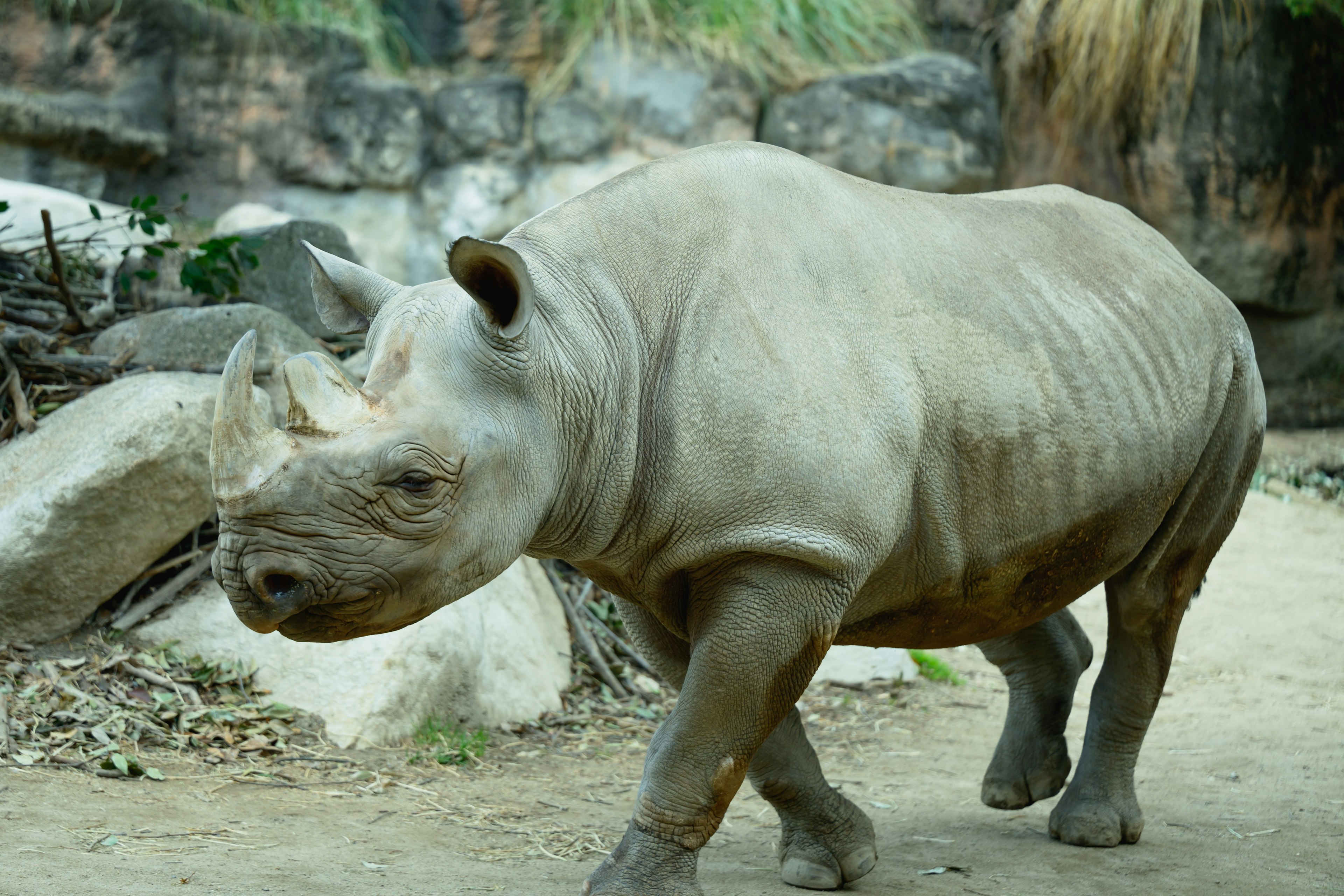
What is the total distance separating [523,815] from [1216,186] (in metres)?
9.43

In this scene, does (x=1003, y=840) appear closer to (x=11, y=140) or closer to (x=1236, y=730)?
(x=1236, y=730)

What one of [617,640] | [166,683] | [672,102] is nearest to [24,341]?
[166,683]

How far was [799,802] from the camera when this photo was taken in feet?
12.1

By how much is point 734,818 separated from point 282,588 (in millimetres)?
2450

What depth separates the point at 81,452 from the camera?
16.4 feet

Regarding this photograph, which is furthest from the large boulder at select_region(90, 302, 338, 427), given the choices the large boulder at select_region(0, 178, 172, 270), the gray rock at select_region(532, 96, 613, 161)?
the gray rock at select_region(532, 96, 613, 161)

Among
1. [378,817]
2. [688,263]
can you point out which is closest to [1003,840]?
[378,817]

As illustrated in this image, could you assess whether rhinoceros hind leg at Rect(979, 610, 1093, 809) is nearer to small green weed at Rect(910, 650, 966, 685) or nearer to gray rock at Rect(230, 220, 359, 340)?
small green weed at Rect(910, 650, 966, 685)

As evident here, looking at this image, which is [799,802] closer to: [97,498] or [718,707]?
[718,707]

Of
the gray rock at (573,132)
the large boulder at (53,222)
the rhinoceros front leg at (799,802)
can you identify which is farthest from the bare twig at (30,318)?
the gray rock at (573,132)

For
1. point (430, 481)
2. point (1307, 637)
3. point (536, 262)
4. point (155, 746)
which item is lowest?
point (1307, 637)

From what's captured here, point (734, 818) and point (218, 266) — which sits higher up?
point (218, 266)

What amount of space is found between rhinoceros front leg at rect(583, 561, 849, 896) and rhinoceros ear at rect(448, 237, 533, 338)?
2.58 feet

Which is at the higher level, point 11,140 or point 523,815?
point 11,140
